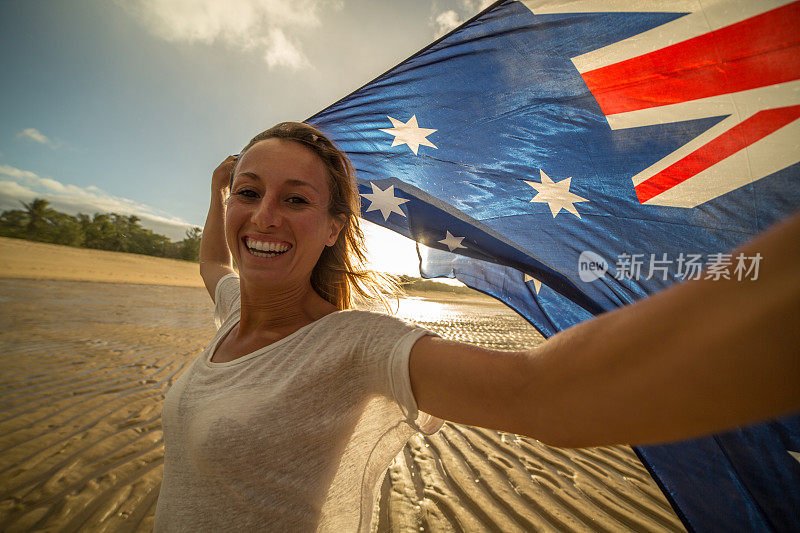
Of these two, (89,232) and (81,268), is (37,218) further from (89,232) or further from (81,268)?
(81,268)

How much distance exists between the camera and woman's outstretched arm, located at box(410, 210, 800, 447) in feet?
1.52

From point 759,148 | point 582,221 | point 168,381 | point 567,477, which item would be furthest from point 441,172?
point 168,381

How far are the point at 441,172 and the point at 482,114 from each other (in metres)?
0.52

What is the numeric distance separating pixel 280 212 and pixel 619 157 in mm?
1835

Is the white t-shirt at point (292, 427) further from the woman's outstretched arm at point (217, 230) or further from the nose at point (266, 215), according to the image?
the woman's outstretched arm at point (217, 230)

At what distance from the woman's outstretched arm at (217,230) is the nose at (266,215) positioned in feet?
4.65

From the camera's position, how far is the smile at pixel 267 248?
5.13ft

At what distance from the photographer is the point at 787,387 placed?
1.59ft

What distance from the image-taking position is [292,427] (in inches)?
41.4

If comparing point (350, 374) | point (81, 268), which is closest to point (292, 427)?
point (350, 374)

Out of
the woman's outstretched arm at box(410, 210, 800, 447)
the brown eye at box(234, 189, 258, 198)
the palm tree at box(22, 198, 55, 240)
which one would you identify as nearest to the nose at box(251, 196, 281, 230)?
the brown eye at box(234, 189, 258, 198)

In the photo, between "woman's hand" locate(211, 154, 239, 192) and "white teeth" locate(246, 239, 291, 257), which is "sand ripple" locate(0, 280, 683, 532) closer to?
"white teeth" locate(246, 239, 291, 257)

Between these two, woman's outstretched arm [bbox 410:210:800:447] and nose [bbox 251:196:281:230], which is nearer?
woman's outstretched arm [bbox 410:210:800:447]

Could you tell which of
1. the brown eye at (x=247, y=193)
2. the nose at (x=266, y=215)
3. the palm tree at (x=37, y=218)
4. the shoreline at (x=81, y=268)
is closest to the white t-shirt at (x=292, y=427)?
the nose at (x=266, y=215)
